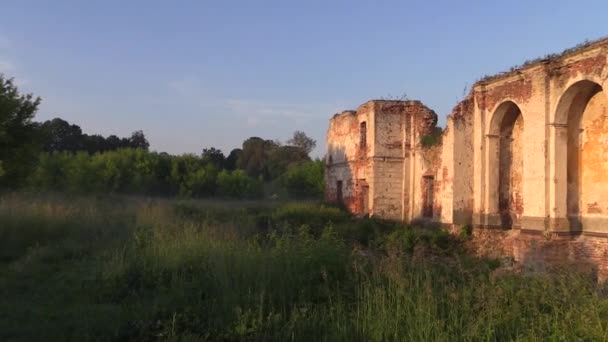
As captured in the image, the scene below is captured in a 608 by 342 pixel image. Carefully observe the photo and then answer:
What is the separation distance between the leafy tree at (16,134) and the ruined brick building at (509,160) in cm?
1313

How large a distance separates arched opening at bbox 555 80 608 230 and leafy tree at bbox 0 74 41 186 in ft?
56.4

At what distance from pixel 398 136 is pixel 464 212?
5.68 m

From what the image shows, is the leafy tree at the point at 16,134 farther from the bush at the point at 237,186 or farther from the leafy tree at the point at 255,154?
the leafy tree at the point at 255,154

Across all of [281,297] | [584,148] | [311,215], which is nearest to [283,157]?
[311,215]

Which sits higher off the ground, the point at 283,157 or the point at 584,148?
the point at 283,157

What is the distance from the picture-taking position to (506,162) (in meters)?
18.3

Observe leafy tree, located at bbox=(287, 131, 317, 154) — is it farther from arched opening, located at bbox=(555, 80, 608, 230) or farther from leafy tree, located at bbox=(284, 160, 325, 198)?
arched opening, located at bbox=(555, 80, 608, 230)

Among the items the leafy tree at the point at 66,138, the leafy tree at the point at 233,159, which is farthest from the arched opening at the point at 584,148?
the leafy tree at the point at 233,159

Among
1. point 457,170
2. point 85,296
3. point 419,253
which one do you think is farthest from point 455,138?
point 85,296

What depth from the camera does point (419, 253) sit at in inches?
299

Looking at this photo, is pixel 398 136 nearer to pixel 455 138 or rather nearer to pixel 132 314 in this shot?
pixel 455 138

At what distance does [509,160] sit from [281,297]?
540 inches

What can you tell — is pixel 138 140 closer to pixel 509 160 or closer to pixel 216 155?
pixel 216 155

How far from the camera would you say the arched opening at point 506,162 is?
17.9 m
